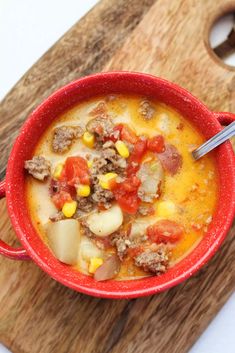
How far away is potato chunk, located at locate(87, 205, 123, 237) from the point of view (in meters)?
3.05

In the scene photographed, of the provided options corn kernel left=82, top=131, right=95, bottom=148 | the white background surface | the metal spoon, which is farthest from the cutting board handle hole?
corn kernel left=82, top=131, right=95, bottom=148

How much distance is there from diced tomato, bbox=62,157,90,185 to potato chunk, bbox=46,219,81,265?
213mm

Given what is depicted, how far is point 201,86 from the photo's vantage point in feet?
11.5

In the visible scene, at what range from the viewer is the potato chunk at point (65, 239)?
305 centimetres

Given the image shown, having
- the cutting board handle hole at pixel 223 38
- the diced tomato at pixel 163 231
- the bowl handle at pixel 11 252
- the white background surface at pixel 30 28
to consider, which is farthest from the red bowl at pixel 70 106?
the white background surface at pixel 30 28

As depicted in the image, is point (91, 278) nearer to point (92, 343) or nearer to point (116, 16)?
point (92, 343)

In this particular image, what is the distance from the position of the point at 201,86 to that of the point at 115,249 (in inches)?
45.6

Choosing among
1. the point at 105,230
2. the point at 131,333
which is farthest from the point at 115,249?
the point at 131,333

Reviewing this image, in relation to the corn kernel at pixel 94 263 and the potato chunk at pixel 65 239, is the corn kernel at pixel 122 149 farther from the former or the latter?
the corn kernel at pixel 94 263

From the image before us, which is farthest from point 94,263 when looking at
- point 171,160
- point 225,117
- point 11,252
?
point 225,117

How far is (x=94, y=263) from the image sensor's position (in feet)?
10.0

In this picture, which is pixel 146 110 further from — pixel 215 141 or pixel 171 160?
pixel 215 141

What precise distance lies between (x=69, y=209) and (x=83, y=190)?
4.9 inches

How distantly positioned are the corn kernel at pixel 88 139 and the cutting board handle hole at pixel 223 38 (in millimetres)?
1014
